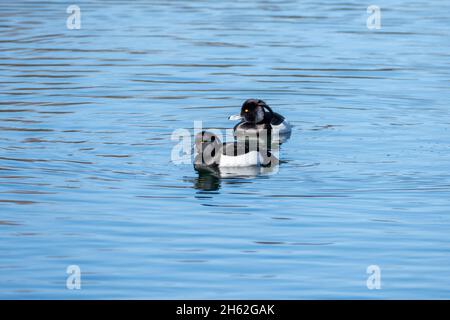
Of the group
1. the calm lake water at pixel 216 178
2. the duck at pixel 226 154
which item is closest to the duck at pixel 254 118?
the calm lake water at pixel 216 178

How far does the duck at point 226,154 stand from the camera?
1627cm

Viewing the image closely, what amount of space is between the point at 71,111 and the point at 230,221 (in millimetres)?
7912

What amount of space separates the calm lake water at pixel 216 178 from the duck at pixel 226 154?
0.45m

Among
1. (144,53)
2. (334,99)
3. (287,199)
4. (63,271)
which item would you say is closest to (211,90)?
(334,99)

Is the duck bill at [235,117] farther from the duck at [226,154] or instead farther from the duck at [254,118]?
the duck at [226,154]

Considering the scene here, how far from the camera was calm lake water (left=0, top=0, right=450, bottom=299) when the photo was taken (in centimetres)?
1152

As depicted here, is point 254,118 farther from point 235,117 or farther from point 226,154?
point 226,154

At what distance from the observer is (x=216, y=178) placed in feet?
52.2

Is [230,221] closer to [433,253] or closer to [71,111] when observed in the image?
[433,253]

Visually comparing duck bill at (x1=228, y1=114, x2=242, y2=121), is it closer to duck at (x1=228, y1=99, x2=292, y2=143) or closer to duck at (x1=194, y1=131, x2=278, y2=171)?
duck at (x1=228, y1=99, x2=292, y2=143)

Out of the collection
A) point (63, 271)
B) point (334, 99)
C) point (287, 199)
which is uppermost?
point (334, 99)

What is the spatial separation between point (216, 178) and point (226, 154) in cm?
54

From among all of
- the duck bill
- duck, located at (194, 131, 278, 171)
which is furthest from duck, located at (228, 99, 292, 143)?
duck, located at (194, 131, 278, 171)

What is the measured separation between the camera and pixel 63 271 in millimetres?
11445
